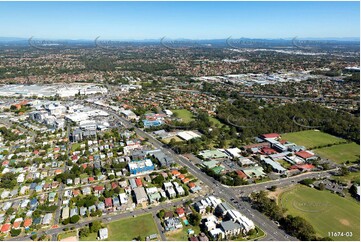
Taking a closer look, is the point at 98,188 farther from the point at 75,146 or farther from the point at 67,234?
the point at 75,146

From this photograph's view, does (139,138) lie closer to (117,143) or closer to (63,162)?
(117,143)

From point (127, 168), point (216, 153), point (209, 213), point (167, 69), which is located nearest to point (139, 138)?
point (127, 168)

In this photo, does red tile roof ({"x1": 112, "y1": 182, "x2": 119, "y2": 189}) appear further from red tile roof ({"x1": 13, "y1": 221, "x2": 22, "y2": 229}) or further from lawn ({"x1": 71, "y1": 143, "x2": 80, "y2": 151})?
lawn ({"x1": 71, "y1": 143, "x2": 80, "y2": 151})

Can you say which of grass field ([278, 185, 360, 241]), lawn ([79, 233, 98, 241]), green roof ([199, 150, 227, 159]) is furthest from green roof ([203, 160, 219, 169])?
lawn ([79, 233, 98, 241])

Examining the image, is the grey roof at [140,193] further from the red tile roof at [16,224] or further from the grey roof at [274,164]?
the grey roof at [274,164]

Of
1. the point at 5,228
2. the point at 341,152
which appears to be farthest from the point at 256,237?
the point at 341,152

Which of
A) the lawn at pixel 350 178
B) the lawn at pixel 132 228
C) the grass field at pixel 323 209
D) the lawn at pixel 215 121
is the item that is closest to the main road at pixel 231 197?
the grass field at pixel 323 209
